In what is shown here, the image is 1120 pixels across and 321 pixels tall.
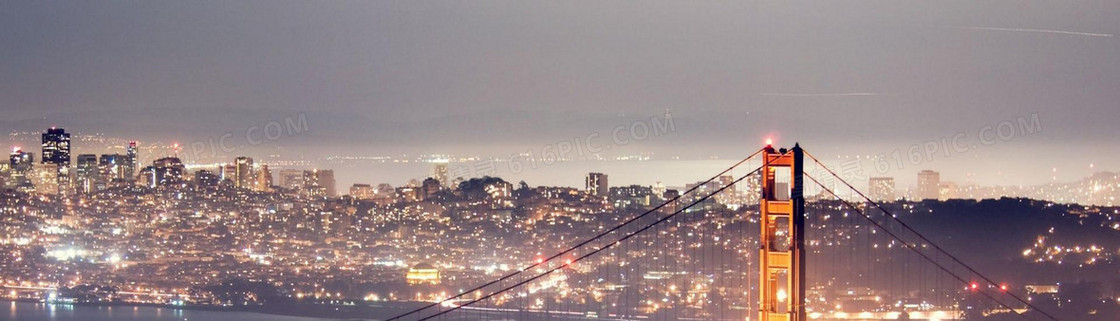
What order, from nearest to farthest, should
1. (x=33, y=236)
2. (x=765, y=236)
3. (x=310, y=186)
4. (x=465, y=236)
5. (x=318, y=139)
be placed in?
(x=765, y=236)
(x=465, y=236)
(x=33, y=236)
(x=310, y=186)
(x=318, y=139)

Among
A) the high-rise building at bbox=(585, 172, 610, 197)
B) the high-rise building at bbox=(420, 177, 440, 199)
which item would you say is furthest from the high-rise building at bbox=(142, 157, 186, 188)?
the high-rise building at bbox=(585, 172, 610, 197)

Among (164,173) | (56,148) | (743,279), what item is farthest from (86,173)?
(743,279)

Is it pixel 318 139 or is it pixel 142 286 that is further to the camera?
pixel 318 139

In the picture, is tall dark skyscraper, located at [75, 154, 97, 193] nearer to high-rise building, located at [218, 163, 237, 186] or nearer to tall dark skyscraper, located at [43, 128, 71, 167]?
tall dark skyscraper, located at [43, 128, 71, 167]

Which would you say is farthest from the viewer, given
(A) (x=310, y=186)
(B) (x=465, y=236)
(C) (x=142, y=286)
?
(A) (x=310, y=186)

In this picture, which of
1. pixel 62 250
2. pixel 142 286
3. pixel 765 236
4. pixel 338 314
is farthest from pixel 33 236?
pixel 765 236

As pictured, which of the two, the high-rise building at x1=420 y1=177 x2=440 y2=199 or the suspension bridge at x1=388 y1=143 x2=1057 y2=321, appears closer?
the suspension bridge at x1=388 y1=143 x2=1057 y2=321

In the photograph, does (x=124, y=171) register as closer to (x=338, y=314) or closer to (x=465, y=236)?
(x=465, y=236)
